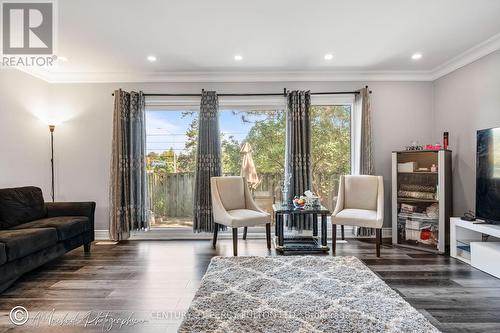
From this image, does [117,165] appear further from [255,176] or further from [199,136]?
[255,176]

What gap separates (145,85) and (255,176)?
2.28 m

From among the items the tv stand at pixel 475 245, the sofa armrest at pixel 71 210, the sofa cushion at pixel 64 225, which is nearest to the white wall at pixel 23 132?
the sofa armrest at pixel 71 210

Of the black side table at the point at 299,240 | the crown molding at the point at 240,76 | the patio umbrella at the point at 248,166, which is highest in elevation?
the crown molding at the point at 240,76

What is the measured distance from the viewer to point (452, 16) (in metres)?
2.70

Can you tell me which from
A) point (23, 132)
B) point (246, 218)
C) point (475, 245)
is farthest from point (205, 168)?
point (475, 245)

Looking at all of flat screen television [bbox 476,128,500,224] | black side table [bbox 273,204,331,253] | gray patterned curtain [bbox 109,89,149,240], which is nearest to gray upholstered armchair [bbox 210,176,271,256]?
black side table [bbox 273,204,331,253]

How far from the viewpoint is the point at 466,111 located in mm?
3703

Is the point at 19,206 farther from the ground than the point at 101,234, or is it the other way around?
the point at 19,206

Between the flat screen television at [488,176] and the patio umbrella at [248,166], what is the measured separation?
2882mm

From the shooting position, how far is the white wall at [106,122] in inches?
170

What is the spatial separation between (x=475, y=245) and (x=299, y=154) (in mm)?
2340

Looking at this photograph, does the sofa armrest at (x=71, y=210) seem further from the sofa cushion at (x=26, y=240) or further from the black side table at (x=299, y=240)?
the black side table at (x=299, y=240)

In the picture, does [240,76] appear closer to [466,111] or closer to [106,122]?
[106,122]

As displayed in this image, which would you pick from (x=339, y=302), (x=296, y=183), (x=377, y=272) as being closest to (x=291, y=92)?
(x=296, y=183)
